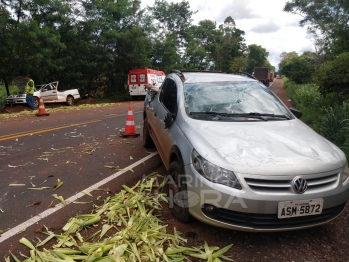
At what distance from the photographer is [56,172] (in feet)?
15.6

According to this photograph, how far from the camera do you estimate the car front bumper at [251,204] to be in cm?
250

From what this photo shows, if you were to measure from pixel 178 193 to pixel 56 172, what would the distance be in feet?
8.73

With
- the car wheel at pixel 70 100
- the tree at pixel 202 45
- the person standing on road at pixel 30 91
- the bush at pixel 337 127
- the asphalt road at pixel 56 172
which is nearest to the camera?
the asphalt road at pixel 56 172

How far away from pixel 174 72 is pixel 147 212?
9.08ft

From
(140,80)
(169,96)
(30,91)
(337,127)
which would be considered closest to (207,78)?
(169,96)

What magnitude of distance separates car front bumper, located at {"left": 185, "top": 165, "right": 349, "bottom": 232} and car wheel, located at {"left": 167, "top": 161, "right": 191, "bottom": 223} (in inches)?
6.5

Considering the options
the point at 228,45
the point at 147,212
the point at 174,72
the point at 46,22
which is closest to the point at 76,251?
the point at 147,212

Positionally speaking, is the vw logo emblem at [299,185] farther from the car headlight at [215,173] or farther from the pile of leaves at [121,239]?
the pile of leaves at [121,239]

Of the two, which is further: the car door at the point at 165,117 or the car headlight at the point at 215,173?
the car door at the point at 165,117

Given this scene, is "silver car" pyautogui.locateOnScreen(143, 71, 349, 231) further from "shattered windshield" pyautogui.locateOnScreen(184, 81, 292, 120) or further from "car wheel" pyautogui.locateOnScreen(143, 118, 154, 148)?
"car wheel" pyautogui.locateOnScreen(143, 118, 154, 148)

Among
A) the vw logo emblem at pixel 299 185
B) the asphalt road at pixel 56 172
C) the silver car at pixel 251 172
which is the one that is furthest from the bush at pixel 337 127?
the asphalt road at pixel 56 172

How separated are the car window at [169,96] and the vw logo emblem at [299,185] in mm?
1869

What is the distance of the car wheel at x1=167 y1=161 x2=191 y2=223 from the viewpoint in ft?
9.69

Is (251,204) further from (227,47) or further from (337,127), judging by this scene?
(227,47)
